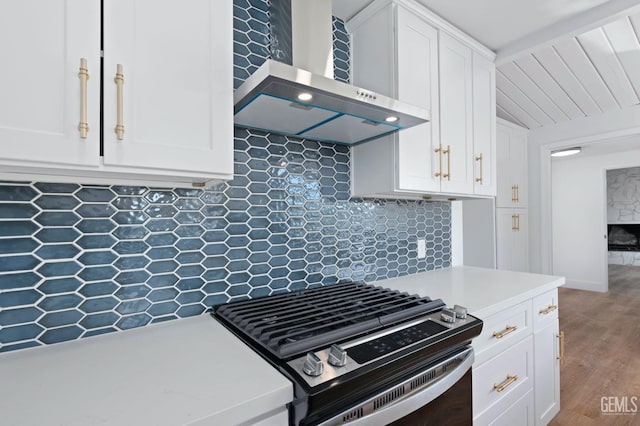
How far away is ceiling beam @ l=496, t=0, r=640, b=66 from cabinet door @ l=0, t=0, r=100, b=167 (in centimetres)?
227

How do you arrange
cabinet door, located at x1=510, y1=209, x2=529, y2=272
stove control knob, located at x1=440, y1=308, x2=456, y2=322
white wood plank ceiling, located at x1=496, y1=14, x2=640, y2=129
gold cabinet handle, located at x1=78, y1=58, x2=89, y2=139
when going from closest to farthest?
gold cabinet handle, located at x1=78, y1=58, x2=89, y2=139, stove control knob, located at x1=440, y1=308, x2=456, y2=322, white wood plank ceiling, located at x1=496, y1=14, x2=640, y2=129, cabinet door, located at x1=510, y1=209, x2=529, y2=272

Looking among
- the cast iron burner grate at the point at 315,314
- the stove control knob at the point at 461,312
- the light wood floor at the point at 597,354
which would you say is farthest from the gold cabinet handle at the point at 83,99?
the light wood floor at the point at 597,354

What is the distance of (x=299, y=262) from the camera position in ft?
5.14

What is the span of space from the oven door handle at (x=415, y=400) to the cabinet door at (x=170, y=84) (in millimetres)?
803

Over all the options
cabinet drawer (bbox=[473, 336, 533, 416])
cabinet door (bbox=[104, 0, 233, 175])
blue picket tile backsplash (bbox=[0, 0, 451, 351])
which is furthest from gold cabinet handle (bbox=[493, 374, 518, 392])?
cabinet door (bbox=[104, 0, 233, 175])

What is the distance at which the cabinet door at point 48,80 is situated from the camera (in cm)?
71

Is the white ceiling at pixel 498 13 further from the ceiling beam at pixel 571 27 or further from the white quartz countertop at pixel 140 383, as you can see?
the white quartz countertop at pixel 140 383

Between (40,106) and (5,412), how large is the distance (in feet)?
2.19

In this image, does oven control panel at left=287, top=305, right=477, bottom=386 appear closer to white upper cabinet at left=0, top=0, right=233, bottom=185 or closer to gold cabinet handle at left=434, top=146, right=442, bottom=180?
white upper cabinet at left=0, top=0, right=233, bottom=185

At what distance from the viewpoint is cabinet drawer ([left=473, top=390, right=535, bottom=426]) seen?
138 centimetres

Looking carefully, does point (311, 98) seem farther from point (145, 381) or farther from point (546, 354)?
point (546, 354)

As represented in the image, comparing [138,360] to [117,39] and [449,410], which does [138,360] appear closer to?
[117,39]

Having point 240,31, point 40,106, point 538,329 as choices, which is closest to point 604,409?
point 538,329

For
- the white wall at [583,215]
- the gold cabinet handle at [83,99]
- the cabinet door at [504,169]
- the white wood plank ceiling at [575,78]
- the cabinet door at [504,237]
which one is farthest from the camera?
the white wall at [583,215]
